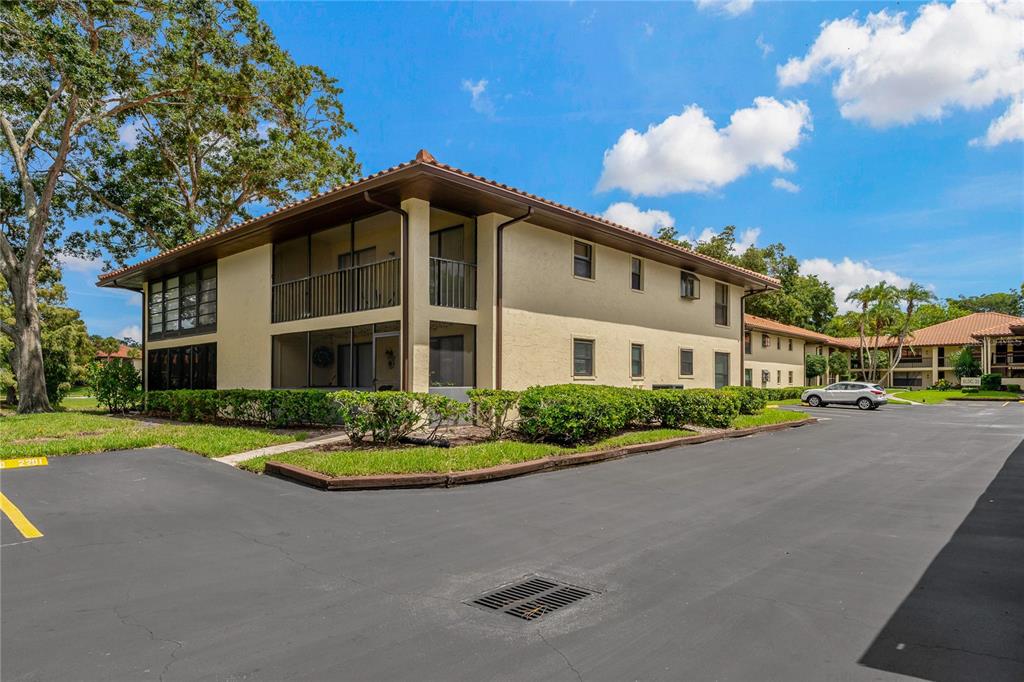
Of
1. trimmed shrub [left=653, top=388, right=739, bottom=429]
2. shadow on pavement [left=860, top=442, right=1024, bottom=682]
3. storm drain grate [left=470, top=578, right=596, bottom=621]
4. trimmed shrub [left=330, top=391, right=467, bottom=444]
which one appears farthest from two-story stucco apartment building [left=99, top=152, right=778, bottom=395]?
shadow on pavement [left=860, top=442, right=1024, bottom=682]

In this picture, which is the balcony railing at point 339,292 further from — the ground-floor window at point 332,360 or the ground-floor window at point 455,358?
the ground-floor window at point 455,358

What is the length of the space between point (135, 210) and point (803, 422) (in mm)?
26519

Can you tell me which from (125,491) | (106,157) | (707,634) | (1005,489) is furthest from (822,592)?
(106,157)

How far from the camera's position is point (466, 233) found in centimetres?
1459

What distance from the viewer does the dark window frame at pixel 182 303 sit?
65.4ft

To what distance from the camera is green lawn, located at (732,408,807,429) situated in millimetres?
15880

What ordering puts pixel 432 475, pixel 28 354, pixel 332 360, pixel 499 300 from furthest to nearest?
1. pixel 28 354
2. pixel 332 360
3. pixel 499 300
4. pixel 432 475

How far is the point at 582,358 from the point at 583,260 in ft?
8.88

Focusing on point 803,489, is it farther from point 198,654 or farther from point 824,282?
point 824,282

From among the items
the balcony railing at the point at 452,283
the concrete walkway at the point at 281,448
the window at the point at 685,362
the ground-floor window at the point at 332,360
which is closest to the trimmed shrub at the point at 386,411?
the concrete walkway at the point at 281,448

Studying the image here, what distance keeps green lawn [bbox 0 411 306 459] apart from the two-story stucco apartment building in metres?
3.14

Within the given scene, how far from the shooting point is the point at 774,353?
1508 inches

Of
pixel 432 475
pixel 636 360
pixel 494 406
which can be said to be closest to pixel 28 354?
pixel 494 406

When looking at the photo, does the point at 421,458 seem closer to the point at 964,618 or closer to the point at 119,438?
the point at 964,618
